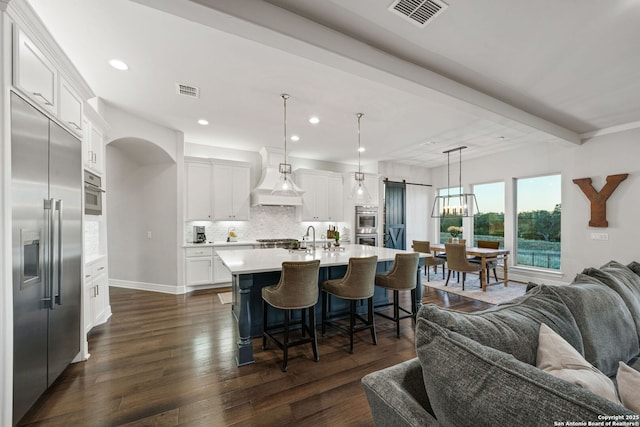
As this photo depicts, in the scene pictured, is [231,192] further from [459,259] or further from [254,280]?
[459,259]

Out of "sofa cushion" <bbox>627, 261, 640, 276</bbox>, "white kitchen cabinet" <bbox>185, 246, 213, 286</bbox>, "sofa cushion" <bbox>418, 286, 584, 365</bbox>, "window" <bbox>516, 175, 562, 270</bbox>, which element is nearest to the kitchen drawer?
"white kitchen cabinet" <bbox>185, 246, 213, 286</bbox>

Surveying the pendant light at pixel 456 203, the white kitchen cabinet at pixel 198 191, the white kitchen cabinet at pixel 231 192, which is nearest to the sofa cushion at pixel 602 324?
the pendant light at pixel 456 203

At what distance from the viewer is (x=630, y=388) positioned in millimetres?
871

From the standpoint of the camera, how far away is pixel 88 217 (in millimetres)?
3295

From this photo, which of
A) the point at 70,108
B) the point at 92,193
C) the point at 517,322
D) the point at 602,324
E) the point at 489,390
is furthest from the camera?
the point at 92,193

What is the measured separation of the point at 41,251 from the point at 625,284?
165 inches

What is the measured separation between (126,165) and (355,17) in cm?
535

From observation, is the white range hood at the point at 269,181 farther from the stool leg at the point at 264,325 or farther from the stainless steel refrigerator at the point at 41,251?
the stainless steel refrigerator at the point at 41,251

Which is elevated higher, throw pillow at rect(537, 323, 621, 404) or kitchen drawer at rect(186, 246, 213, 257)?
throw pillow at rect(537, 323, 621, 404)

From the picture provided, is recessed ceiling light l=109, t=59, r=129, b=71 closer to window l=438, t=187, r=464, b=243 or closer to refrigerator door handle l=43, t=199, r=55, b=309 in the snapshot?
refrigerator door handle l=43, t=199, r=55, b=309

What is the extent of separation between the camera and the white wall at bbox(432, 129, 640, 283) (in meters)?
4.46

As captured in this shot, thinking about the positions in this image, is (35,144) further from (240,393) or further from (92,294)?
(240,393)

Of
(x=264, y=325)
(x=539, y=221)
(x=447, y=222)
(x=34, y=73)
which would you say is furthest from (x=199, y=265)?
(x=539, y=221)

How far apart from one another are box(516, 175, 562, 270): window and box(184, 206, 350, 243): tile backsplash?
401 centimetres
